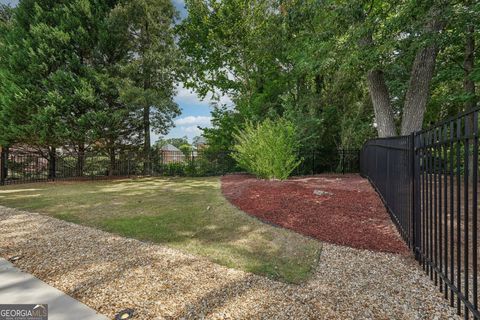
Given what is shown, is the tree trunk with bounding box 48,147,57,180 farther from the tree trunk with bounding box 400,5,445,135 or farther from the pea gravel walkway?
the tree trunk with bounding box 400,5,445,135

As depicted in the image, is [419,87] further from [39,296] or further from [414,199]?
[39,296]

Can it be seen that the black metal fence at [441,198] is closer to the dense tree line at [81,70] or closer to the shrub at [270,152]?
the shrub at [270,152]

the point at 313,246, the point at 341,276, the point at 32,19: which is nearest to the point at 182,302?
the point at 341,276

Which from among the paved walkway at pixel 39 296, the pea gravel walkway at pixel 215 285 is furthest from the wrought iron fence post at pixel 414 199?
the paved walkway at pixel 39 296

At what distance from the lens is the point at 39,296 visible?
2.35 metres

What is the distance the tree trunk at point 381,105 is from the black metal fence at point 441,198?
539 centimetres

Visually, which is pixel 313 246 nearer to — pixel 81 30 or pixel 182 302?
pixel 182 302

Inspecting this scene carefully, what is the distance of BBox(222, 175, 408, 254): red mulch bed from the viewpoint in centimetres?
380

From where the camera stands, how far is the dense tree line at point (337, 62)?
292 inches

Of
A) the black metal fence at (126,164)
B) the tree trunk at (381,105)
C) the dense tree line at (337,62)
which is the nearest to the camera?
the dense tree line at (337,62)

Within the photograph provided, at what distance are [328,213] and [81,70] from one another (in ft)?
40.8

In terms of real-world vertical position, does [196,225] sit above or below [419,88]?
below

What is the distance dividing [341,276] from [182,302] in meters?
1.68

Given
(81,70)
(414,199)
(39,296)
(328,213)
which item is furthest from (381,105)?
(81,70)
